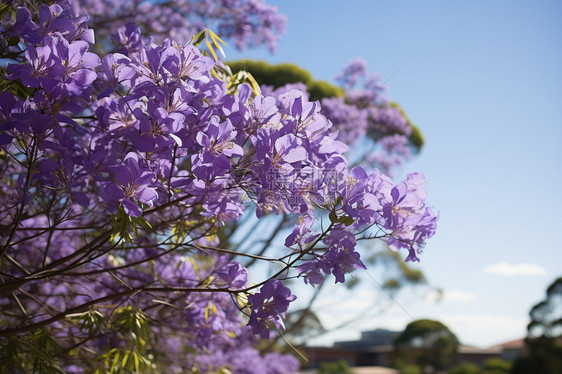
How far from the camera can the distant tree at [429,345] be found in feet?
76.5

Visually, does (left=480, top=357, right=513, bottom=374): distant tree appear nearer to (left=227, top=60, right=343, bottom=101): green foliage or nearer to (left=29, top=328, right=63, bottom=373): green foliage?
(left=227, top=60, right=343, bottom=101): green foliage

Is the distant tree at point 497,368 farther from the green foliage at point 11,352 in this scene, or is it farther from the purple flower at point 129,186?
the purple flower at point 129,186

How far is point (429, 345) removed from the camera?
23.7 metres

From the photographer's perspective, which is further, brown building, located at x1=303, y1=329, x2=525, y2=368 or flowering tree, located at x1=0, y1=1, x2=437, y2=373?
brown building, located at x1=303, y1=329, x2=525, y2=368

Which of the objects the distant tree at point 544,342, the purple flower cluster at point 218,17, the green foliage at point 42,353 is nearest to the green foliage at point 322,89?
the purple flower cluster at point 218,17

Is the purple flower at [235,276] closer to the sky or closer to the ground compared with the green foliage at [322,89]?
closer to the ground

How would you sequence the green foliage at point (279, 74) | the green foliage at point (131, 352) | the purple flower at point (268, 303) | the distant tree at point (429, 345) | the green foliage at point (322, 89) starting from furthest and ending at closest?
the distant tree at point (429, 345) < the green foliage at point (322, 89) < the green foliage at point (279, 74) < the green foliage at point (131, 352) < the purple flower at point (268, 303)

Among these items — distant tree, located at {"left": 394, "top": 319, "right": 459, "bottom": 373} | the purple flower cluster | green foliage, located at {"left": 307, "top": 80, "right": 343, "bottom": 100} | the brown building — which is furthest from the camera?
the brown building

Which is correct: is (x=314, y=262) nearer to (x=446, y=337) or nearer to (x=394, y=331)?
(x=446, y=337)

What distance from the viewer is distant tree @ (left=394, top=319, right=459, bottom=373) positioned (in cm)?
2332

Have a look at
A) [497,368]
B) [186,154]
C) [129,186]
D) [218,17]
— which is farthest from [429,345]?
[129,186]

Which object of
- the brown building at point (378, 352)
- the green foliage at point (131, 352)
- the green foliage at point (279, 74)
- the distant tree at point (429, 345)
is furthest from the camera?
the brown building at point (378, 352)

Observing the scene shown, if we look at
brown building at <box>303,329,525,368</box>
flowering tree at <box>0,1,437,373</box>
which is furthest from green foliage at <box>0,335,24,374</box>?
brown building at <box>303,329,525,368</box>

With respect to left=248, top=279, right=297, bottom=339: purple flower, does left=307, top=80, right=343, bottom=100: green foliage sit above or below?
above
